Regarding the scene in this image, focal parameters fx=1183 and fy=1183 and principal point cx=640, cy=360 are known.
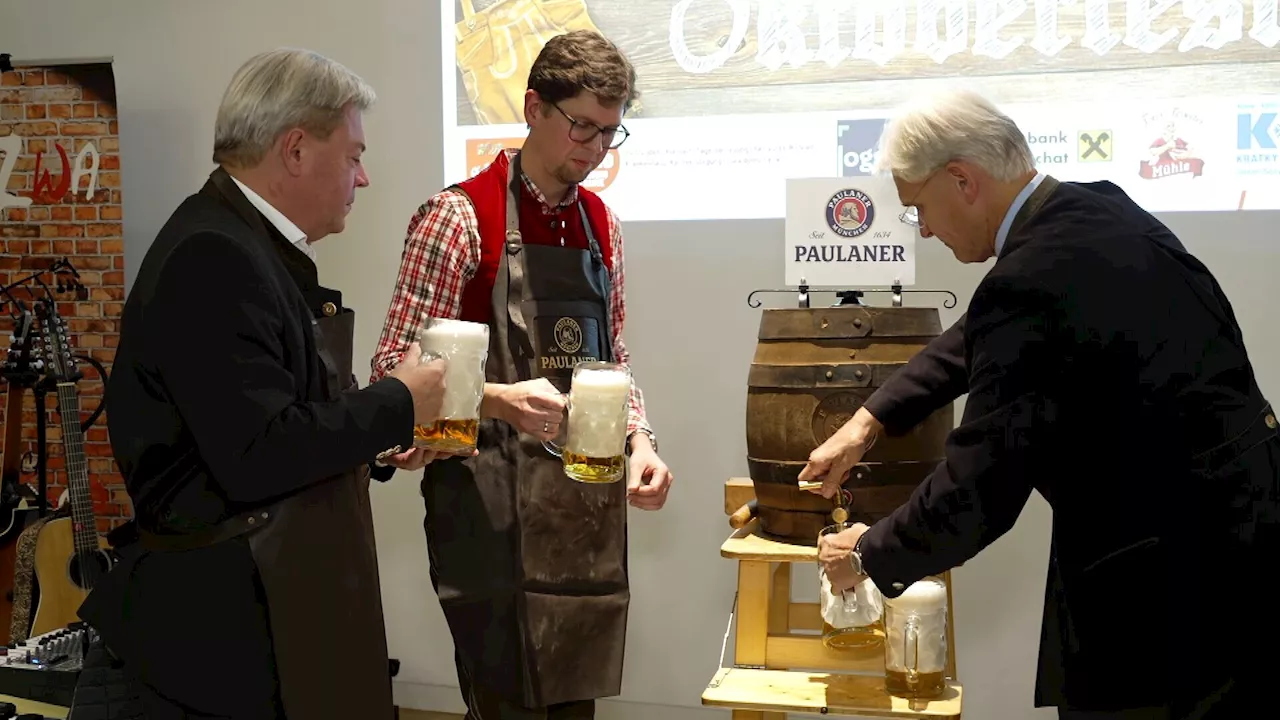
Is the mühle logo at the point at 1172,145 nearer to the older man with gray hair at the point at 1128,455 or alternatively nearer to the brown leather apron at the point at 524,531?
the older man with gray hair at the point at 1128,455

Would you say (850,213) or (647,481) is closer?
(647,481)

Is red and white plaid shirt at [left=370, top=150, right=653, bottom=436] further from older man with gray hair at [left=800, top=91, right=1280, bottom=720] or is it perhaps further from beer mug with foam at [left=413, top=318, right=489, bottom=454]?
older man with gray hair at [left=800, top=91, right=1280, bottom=720]

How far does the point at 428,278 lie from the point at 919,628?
1168 millimetres

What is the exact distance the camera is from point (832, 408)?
247 cm

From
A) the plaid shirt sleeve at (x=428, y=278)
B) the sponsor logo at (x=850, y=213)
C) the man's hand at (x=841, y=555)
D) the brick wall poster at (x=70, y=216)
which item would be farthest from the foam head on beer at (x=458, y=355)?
the brick wall poster at (x=70, y=216)

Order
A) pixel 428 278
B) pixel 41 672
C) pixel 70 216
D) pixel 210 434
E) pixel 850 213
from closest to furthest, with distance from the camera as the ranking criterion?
pixel 210 434
pixel 428 278
pixel 850 213
pixel 41 672
pixel 70 216

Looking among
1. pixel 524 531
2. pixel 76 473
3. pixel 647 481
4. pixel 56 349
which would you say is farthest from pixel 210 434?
pixel 56 349

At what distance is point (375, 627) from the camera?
5.49 ft

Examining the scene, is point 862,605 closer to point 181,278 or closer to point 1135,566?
point 1135,566

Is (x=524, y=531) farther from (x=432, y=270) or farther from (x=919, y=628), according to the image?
(x=919, y=628)

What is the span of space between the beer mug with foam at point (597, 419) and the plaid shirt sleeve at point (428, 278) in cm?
42

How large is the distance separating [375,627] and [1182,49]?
272 cm

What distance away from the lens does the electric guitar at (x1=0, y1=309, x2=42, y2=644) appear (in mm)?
3728

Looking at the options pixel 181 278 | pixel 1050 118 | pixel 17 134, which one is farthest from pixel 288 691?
pixel 17 134
